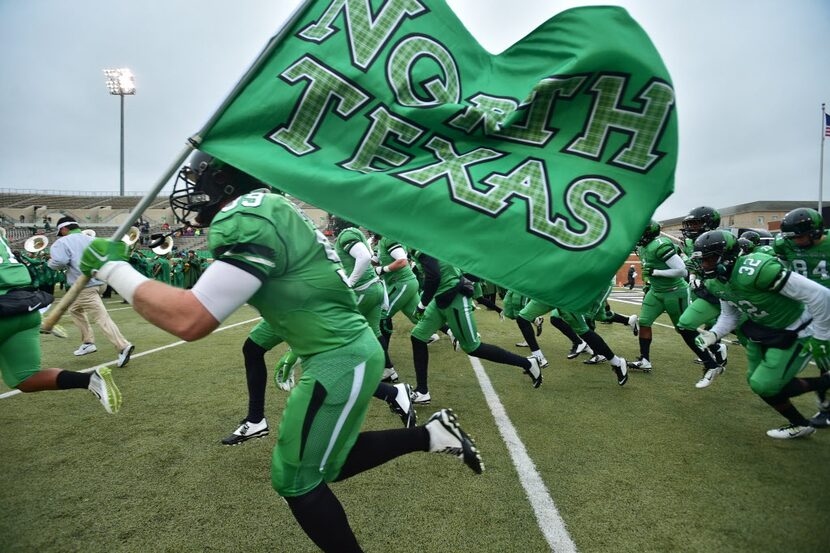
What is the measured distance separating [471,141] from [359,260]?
317 cm

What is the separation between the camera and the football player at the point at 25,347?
3.85 meters

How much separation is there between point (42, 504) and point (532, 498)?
3.33m

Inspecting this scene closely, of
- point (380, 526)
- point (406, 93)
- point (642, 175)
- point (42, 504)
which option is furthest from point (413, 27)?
point (42, 504)

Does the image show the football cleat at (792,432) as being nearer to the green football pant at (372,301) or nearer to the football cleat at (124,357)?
the green football pant at (372,301)

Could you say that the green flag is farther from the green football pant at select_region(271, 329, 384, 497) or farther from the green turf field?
the green turf field

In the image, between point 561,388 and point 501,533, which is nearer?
point 501,533

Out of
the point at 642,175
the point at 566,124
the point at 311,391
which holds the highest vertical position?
the point at 566,124

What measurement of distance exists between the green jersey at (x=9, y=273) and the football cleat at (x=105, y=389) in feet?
3.30

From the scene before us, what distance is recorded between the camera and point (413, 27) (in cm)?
256

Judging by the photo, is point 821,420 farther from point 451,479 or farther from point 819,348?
point 451,479

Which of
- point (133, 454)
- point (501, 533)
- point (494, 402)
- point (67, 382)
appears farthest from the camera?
point (494, 402)

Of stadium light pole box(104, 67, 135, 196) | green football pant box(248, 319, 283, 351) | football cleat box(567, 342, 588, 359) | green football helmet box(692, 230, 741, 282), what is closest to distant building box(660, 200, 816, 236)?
football cleat box(567, 342, 588, 359)

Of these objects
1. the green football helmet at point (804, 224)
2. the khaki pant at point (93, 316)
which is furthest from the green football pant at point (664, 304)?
the khaki pant at point (93, 316)

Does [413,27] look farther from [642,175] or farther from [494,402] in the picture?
[494,402]
